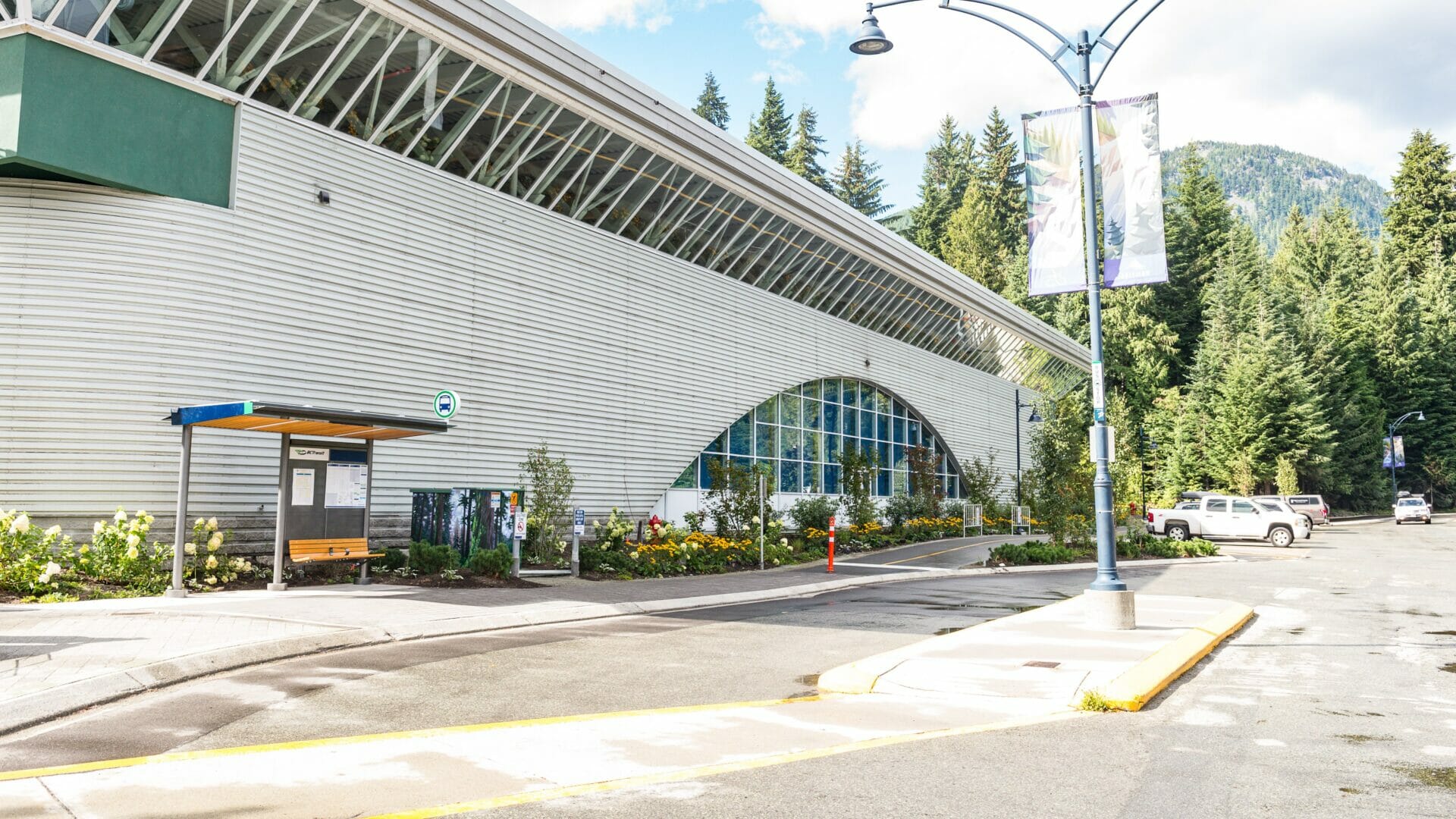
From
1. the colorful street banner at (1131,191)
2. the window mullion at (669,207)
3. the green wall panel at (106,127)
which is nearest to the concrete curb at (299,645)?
the green wall panel at (106,127)

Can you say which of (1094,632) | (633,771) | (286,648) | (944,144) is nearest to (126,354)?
(286,648)

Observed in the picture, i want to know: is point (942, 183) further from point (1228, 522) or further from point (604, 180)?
point (604, 180)

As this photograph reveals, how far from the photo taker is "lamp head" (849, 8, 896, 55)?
48.6ft

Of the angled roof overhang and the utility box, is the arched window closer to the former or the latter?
the utility box

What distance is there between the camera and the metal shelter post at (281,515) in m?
15.9

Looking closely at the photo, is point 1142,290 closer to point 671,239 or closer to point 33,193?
point 671,239

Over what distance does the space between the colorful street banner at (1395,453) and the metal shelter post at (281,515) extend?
86.3 m

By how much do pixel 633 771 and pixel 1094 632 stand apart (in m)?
8.14

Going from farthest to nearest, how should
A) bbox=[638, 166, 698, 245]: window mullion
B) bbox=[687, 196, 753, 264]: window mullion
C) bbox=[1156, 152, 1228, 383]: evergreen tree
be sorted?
bbox=[1156, 152, 1228, 383]: evergreen tree < bbox=[687, 196, 753, 264]: window mullion < bbox=[638, 166, 698, 245]: window mullion

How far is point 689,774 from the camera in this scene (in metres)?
6.05

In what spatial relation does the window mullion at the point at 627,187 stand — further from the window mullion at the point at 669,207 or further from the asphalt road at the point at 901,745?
the asphalt road at the point at 901,745

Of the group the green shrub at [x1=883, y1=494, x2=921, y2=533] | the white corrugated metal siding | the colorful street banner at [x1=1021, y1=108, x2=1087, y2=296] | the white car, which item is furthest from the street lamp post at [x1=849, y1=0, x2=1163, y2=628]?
the white car

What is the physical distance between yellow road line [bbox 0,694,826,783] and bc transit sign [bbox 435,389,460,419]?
12636 millimetres

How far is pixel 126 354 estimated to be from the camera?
16.2 metres
